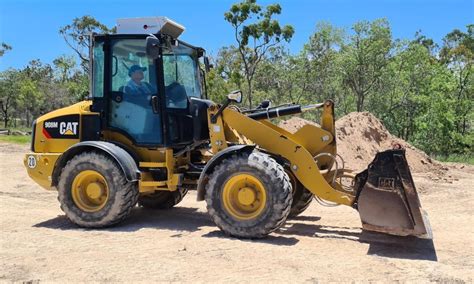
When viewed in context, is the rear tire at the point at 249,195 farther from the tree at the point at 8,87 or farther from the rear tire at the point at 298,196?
the tree at the point at 8,87

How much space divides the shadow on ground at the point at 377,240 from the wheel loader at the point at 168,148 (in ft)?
1.31

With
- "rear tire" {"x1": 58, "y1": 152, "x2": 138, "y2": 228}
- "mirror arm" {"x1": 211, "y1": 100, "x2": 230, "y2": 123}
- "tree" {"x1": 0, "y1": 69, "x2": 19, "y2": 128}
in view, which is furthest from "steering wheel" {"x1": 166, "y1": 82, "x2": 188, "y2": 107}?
"tree" {"x1": 0, "y1": 69, "x2": 19, "y2": 128}

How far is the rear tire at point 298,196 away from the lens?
262 inches

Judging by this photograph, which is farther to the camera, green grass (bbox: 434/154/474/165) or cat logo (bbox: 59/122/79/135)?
green grass (bbox: 434/154/474/165)

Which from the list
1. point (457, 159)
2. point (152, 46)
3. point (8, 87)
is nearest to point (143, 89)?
point (152, 46)

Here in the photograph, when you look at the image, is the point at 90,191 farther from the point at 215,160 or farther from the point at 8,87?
the point at 8,87

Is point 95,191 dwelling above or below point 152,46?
below

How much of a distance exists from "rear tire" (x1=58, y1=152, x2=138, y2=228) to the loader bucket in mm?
→ 2865

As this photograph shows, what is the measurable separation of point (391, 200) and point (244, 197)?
5.35 feet

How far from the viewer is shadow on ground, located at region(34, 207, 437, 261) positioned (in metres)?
5.55

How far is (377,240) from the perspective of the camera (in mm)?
5918

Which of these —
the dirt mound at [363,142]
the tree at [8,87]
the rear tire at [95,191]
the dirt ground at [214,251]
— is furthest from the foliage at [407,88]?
the tree at [8,87]

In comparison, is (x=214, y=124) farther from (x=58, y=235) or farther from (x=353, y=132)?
(x=353, y=132)

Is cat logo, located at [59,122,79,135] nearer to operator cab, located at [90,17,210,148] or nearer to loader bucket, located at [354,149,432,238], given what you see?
operator cab, located at [90,17,210,148]
